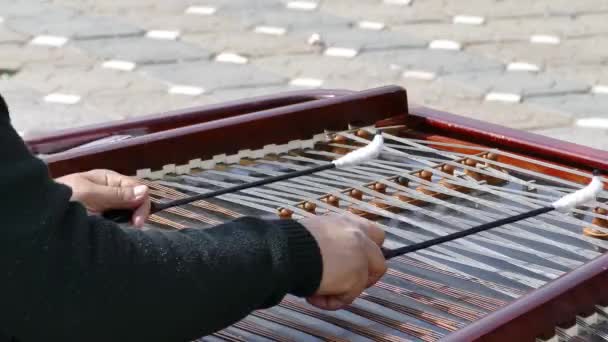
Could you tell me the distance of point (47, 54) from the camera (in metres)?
5.50

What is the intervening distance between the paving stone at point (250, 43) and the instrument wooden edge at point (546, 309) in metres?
4.07

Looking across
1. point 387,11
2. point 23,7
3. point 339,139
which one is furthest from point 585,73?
point 339,139

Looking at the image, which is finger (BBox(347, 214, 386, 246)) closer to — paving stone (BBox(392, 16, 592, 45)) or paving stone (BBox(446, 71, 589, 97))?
paving stone (BBox(446, 71, 589, 97))

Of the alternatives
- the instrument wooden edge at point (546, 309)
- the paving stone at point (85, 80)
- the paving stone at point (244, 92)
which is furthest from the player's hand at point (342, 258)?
the paving stone at point (85, 80)

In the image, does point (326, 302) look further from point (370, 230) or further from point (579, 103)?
point (579, 103)

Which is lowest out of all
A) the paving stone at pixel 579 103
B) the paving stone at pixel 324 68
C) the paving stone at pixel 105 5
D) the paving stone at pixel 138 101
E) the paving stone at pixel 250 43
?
the paving stone at pixel 138 101

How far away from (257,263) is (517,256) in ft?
2.06

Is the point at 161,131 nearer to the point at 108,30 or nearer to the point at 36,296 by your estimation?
the point at 36,296

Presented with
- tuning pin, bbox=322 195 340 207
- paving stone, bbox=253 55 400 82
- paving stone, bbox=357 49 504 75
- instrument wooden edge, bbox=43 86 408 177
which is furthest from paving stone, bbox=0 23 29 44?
tuning pin, bbox=322 195 340 207

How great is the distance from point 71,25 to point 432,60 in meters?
1.93

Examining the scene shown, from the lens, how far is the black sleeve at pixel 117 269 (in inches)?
45.7

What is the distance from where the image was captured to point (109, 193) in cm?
172

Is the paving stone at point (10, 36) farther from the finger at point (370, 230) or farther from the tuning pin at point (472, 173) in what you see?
the finger at point (370, 230)

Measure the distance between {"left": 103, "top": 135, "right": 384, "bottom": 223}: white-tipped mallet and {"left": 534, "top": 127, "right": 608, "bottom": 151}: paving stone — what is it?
2.33 metres
